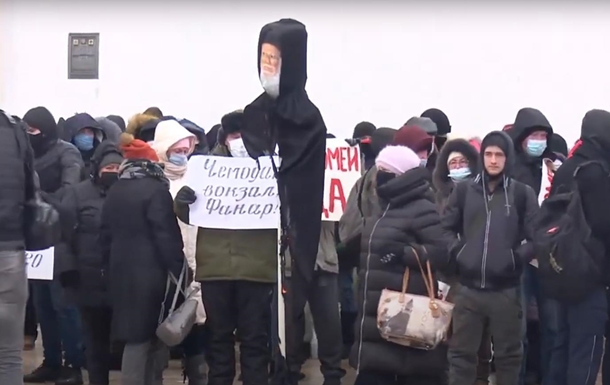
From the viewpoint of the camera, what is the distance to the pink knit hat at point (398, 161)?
7.26 m

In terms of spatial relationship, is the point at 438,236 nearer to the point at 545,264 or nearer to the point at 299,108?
the point at 545,264

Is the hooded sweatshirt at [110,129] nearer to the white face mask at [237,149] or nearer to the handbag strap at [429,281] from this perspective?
the white face mask at [237,149]

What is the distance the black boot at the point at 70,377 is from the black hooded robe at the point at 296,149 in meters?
2.95

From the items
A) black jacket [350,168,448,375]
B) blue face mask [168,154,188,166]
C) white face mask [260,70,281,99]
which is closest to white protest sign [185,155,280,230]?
white face mask [260,70,281,99]

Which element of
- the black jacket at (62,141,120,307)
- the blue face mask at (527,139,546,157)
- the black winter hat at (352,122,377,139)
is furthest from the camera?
the black winter hat at (352,122,377,139)

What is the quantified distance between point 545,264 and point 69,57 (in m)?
8.12

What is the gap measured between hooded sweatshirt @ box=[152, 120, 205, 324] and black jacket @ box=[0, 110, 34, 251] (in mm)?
1377

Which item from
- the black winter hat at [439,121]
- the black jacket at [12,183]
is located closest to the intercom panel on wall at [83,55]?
the black winter hat at [439,121]

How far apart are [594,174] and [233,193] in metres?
2.22

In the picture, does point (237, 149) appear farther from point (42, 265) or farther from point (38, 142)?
point (38, 142)

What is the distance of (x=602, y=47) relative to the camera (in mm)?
12984

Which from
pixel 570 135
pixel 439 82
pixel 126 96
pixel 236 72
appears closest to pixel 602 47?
pixel 570 135

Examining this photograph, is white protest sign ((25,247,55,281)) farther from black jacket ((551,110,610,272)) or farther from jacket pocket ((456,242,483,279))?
black jacket ((551,110,610,272))

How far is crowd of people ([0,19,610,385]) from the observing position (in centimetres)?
653
